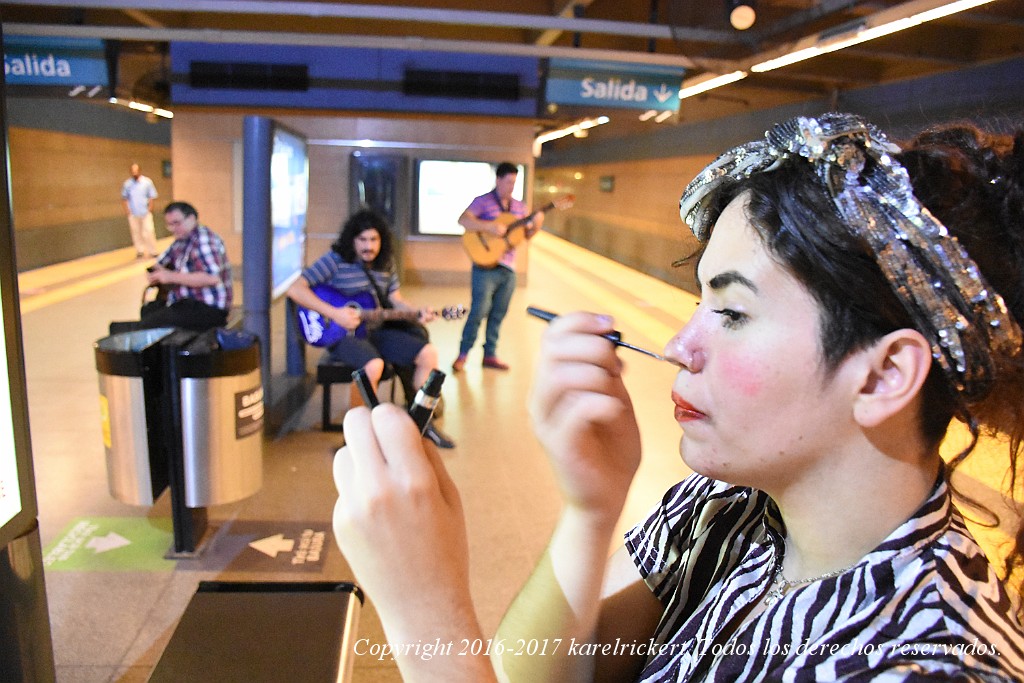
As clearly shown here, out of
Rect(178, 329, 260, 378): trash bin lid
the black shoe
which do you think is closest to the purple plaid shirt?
the black shoe

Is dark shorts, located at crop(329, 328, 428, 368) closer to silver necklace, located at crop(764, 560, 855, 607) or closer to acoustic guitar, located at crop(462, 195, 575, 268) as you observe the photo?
acoustic guitar, located at crop(462, 195, 575, 268)

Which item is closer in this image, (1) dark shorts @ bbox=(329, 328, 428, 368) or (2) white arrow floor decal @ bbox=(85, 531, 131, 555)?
(2) white arrow floor decal @ bbox=(85, 531, 131, 555)

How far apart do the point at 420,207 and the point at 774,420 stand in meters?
10.7

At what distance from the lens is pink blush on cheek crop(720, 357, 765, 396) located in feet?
2.87

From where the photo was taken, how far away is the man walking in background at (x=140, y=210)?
13273 millimetres

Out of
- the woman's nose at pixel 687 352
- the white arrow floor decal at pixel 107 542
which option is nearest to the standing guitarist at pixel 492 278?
the white arrow floor decal at pixel 107 542

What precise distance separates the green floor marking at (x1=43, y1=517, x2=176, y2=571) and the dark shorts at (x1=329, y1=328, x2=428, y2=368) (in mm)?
1568

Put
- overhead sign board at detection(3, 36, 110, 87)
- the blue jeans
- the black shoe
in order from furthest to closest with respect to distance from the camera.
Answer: overhead sign board at detection(3, 36, 110, 87), the blue jeans, the black shoe

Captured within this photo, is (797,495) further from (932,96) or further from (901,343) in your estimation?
(932,96)

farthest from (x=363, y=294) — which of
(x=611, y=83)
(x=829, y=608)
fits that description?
(x=829, y=608)

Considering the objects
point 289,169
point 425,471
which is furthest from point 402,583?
point 289,169

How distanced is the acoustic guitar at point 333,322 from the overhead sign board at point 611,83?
3458 millimetres

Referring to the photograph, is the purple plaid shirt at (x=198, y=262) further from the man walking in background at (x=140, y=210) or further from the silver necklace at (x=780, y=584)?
the man walking in background at (x=140, y=210)

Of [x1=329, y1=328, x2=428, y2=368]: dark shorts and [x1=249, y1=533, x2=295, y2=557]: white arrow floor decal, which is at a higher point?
[x1=329, y1=328, x2=428, y2=368]: dark shorts
